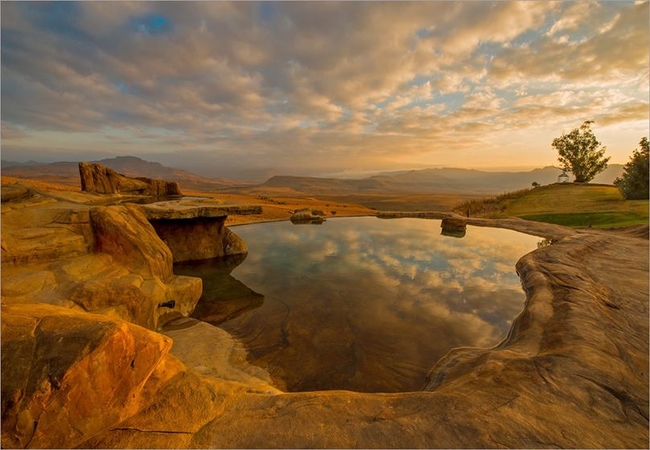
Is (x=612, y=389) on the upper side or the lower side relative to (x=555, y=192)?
lower

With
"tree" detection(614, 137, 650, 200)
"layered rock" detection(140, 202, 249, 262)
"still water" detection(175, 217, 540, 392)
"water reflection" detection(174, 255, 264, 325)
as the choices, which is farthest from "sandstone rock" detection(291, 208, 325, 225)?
"tree" detection(614, 137, 650, 200)

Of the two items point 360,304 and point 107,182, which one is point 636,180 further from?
point 107,182

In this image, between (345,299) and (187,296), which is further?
(345,299)

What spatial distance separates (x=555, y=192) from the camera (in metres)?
34.2

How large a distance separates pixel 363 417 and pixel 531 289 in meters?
8.25

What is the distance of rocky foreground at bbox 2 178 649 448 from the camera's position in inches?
104

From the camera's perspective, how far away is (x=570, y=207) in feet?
89.4

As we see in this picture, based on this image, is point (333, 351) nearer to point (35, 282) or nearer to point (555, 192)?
point (35, 282)

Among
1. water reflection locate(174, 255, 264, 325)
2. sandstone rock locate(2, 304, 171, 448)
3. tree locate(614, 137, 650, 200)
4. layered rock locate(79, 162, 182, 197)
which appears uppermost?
tree locate(614, 137, 650, 200)

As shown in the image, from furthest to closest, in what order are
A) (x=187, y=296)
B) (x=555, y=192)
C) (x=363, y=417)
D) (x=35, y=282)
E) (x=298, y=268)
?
(x=555, y=192) < (x=298, y=268) < (x=187, y=296) < (x=35, y=282) < (x=363, y=417)

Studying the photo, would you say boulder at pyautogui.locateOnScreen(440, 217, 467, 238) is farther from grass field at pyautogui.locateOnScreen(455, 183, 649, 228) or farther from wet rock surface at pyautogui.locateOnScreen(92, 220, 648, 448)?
wet rock surface at pyautogui.locateOnScreen(92, 220, 648, 448)

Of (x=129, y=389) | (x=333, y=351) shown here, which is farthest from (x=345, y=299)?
(x=129, y=389)

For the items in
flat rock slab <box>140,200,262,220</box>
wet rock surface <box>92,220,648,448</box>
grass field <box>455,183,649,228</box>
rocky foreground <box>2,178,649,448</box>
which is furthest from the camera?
grass field <box>455,183,649,228</box>

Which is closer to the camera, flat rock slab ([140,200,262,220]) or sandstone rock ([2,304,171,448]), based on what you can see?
sandstone rock ([2,304,171,448])
